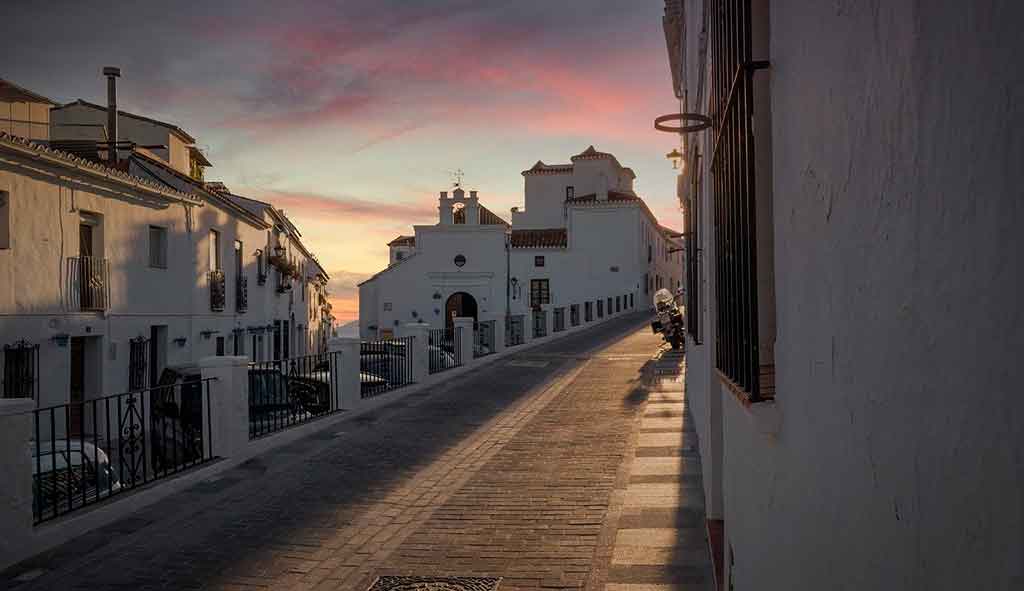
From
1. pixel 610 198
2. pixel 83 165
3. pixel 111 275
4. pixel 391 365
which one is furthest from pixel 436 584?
pixel 610 198

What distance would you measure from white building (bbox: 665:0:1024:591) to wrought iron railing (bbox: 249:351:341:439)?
9.67 meters

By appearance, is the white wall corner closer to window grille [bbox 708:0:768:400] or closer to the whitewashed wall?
window grille [bbox 708:0:768:400]

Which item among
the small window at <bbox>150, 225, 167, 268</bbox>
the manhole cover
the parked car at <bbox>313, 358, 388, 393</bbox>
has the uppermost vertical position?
the small window at <bbox>150, 225, 167, 268</bbox>

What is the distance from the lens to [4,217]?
1708 cm

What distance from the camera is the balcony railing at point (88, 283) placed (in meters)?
19.2

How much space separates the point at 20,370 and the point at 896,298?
19.9 metres

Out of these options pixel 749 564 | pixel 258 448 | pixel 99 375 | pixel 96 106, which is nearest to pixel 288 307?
pixel 96 106

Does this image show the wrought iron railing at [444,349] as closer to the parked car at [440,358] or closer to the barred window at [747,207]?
the parked car at [440,358]

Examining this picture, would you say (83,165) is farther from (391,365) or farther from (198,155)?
(198,155)

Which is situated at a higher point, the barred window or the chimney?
the chimney

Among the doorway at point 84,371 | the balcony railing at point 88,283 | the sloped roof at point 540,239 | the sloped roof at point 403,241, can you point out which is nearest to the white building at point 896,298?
the balcony railing at point 88,283

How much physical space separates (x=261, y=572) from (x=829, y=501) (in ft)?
16.7

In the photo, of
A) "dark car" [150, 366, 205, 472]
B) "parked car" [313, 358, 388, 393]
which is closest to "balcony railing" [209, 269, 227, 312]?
"parked car" [313, 358, 388, 393]

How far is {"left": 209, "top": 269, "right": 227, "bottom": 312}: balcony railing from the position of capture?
26.2 m
